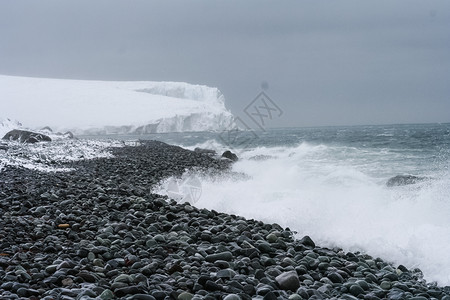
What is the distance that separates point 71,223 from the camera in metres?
4.40

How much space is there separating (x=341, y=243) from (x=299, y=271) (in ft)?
6.21

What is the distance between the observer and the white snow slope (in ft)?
171

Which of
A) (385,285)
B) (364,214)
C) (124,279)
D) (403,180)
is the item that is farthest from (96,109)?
(385,285)

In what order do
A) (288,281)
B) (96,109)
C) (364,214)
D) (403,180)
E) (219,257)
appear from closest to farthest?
(288,281) → (219,257) → (364,214) → (403,180) → (96,109)

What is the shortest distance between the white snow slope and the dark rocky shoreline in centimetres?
4813

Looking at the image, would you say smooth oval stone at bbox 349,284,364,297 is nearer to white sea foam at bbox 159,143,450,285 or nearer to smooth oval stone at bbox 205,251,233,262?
smooth oval stone at bbox 205,251,233,262

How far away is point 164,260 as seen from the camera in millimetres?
3357

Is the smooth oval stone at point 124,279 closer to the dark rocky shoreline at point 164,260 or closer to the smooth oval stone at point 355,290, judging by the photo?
the dark rocky shoreline at point 164,260

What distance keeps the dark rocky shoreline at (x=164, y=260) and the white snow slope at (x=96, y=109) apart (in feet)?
158

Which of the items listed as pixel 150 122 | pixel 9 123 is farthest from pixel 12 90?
pixel 9 123

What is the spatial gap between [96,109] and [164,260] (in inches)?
2266

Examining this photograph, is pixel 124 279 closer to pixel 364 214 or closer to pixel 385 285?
pixel 385 285

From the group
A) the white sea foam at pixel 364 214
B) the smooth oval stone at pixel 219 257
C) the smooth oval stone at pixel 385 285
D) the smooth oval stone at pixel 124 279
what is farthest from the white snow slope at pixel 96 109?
the smooth oval stone at pixel 385 285

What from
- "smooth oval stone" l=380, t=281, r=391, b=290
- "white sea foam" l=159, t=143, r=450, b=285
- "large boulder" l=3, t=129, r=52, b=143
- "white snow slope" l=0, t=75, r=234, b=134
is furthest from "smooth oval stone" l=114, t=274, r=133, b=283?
"white snow slope" l=0, t=75, r=234, b=134
